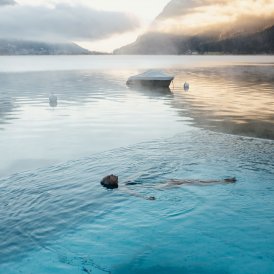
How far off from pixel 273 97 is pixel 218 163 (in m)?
33.5

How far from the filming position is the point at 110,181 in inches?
643

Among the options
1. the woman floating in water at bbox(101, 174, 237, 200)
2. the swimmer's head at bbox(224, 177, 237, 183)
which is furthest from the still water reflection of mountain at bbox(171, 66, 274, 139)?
the woman floating in water at bbox(101, 174, 237, 200)

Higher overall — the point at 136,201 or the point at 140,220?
the point at 136,201

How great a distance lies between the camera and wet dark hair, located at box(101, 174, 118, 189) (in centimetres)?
1633

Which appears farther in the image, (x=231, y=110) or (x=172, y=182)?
(x=231, y=110)

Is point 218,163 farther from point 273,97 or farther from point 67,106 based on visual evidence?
point 273,97

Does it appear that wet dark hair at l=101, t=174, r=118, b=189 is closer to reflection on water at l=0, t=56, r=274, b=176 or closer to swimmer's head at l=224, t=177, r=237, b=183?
reflection on water at l=0, t=56, r=274, b=176

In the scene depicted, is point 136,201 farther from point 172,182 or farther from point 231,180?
point 231,180

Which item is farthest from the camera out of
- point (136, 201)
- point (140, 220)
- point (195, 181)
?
point (195, 181)

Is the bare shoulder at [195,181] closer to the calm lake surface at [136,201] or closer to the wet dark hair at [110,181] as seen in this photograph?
the calm lake surface at [136,201]

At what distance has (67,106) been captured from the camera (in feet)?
143

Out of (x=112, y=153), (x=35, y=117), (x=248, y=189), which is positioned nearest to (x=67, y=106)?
(x=35, y=117)

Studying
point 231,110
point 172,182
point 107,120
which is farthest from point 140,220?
point 231,110

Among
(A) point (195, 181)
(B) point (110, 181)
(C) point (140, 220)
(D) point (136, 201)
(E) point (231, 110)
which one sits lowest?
(E) point (231, 110)
